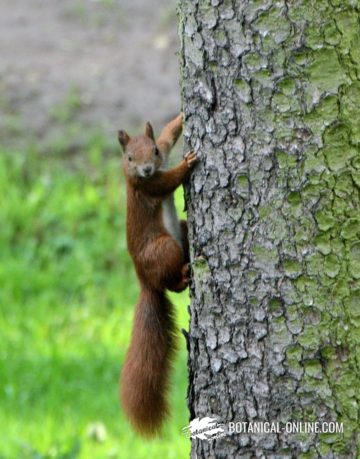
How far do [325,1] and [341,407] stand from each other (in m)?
1.00

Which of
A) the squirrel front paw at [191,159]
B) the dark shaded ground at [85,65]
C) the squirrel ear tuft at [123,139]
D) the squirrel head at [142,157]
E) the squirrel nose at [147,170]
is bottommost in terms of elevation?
the squirrel front paw at [191,159]

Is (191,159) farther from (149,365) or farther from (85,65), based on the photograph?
(85,65)

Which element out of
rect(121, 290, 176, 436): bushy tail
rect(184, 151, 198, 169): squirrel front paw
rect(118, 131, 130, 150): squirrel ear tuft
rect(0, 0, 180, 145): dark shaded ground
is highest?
rect(0, 0, 180, 145): dark shaded ground

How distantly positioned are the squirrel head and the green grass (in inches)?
42.1

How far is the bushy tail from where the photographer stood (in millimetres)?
3338

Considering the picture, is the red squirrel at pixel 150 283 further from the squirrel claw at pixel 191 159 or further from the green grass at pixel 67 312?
the green grass at pixel 67 312

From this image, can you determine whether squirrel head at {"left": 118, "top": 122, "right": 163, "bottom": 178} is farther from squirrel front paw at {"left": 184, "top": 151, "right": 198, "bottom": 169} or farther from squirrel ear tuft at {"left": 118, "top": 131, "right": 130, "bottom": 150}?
squirrel front paw at {"left": 184, "top": 151, "right": 198, "bottom": 169}

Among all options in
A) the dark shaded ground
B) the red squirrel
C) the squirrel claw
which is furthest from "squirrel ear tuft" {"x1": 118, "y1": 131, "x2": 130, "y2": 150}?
the dark shaded ground

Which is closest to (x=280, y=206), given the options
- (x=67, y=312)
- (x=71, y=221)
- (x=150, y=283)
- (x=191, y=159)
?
(x=191, y=159)

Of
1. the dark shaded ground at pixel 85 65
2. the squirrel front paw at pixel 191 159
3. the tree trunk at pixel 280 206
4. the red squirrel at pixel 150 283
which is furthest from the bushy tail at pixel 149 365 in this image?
the dark shaded ground at pixel 85 65

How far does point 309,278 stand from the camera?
2.70 m

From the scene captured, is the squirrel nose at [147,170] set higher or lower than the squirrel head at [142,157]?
lower

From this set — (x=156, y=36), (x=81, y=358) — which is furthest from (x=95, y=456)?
(x=156, y=36)

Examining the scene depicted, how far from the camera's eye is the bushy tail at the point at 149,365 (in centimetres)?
334
